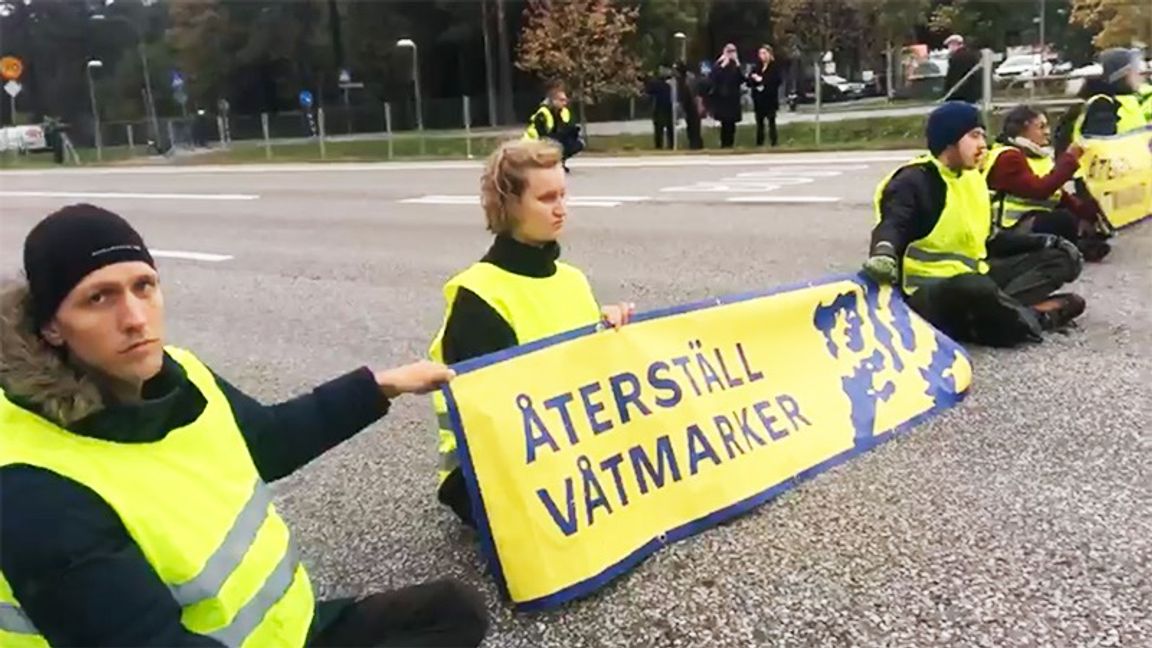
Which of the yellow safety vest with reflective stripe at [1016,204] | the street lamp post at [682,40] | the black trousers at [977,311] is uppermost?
the street lamp post at [682,40]

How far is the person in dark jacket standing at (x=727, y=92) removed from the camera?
72.1 feet

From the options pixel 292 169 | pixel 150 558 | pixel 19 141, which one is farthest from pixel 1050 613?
pixel 19 141

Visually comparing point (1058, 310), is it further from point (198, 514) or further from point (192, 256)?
point (192, 256)

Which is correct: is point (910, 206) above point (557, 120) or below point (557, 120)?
below

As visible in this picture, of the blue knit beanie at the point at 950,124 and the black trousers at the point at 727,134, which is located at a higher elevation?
the blue knit beanie at the point at 950,124

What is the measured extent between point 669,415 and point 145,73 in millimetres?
54342

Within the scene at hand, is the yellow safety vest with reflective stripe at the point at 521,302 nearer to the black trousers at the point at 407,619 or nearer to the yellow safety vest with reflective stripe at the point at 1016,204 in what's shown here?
the black trousers at the point at 407,619

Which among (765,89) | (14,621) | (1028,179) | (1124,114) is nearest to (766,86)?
(765,89)

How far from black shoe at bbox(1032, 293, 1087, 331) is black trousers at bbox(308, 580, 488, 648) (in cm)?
477

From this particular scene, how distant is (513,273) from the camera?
4.01 meters

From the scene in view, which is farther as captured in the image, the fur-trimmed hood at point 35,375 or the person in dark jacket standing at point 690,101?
the person in dark jacket standing at point 690,101

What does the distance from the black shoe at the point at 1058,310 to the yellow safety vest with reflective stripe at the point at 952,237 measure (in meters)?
0.60

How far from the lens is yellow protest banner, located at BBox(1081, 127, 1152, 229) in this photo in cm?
912

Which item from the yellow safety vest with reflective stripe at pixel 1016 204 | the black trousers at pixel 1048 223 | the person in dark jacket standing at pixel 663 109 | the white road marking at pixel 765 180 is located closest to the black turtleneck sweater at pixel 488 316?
the yellow safety vest with reflective stripe at pixel 1016 204
